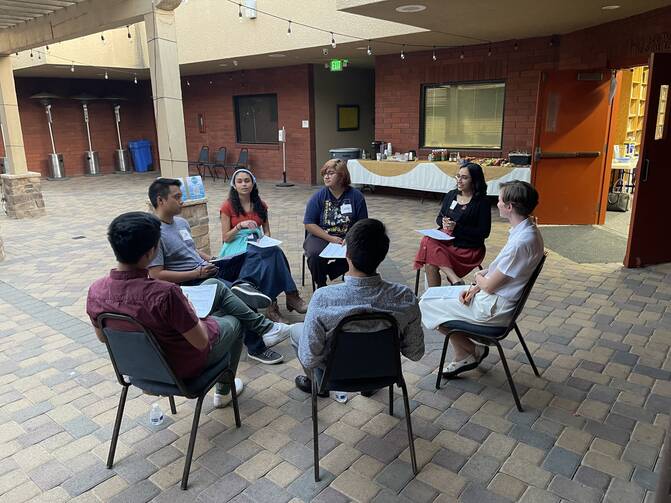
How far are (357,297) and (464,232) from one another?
2.05 m

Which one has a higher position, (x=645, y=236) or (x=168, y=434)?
(x=645, y=236)

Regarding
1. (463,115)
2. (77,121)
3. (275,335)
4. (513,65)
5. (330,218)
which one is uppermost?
(513,65)

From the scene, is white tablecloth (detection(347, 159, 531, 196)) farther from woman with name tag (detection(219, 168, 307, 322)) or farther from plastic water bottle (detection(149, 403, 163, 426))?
plastic water bottle (detection(149, 403, 163, 426))

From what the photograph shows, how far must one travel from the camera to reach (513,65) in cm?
876

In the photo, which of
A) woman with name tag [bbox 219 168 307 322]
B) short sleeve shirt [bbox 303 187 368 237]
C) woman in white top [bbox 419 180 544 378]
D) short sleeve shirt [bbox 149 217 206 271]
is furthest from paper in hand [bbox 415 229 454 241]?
short sleeve shirt [bbox 149 217 206 271]

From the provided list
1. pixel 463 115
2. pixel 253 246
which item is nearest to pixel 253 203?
pixel 253 246

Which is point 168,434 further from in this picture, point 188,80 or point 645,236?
point 188,80

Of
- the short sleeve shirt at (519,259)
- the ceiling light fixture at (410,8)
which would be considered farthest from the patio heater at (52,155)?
the short sleeve shirt at (519,259)

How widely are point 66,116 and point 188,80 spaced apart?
12.9 ft

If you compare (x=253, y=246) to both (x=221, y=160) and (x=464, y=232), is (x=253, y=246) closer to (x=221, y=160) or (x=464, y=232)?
(x=464, y=232)

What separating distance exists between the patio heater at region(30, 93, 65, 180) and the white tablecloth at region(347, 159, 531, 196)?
9.38 metres

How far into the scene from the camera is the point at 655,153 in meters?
5.07

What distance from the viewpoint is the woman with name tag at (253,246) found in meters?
3.82

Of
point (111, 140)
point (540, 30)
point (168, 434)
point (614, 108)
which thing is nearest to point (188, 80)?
point (111, 140)
